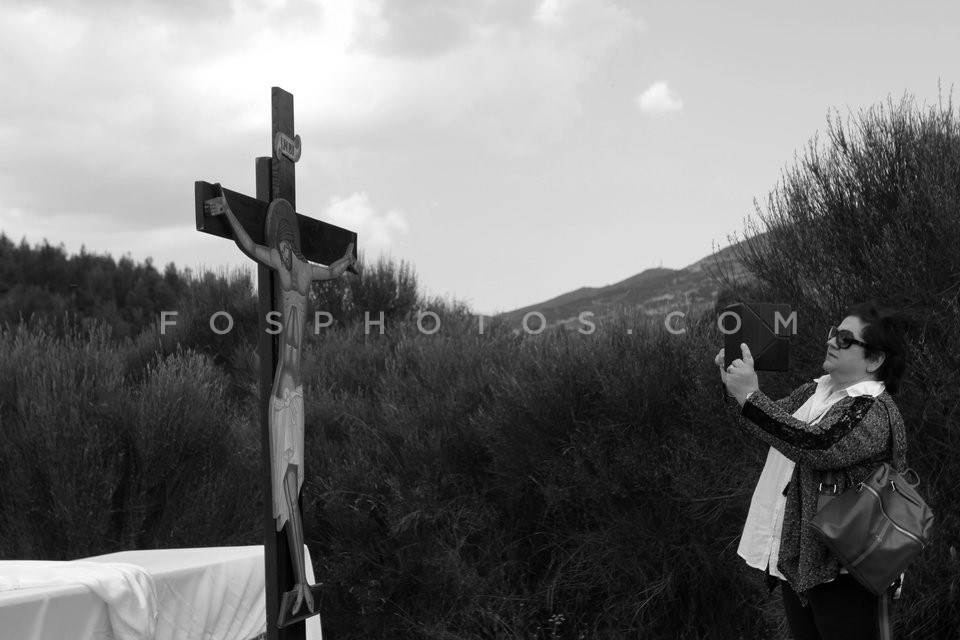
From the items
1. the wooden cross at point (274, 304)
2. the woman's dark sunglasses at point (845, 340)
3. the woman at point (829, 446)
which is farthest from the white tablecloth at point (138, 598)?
the woman's dark sunglasses at point (845, 340)

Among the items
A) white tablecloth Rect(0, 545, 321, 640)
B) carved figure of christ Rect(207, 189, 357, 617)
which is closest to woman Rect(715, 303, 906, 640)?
carved figure of christ Rect(207, 189, 357, 617)

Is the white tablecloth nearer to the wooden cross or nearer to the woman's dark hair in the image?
the wooden cross

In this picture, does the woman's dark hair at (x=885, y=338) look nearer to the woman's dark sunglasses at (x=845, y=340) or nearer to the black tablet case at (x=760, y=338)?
the woman's dark sunglasses at (x=845, y=340)

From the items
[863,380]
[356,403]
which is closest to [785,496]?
[863,380]

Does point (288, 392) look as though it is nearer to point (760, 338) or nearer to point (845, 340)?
point (760, 338)

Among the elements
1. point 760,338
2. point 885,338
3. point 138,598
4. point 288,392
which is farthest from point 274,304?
point 885,338

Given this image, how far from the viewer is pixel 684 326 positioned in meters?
7.49

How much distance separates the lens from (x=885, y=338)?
3010 mm

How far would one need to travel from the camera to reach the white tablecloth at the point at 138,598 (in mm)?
3139

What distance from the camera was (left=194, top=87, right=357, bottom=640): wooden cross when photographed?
3.88 metres

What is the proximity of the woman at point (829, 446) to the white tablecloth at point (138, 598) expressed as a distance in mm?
2158

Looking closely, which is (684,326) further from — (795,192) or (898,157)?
(898,157)

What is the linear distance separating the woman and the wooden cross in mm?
1912

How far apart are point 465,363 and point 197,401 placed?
7.94 feet
